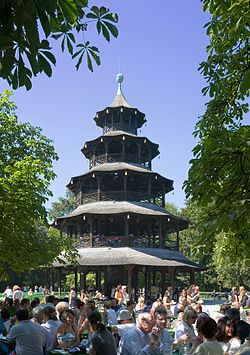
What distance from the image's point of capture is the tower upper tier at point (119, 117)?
4153 cm

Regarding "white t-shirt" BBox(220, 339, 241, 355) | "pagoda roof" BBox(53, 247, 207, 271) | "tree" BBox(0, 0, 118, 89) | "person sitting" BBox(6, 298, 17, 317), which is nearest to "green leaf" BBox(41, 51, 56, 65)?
"tree" BBox(0, 0, 118, 89)

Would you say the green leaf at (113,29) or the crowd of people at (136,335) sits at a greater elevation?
the green leaf at (113,29)

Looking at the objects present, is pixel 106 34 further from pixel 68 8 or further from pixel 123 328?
pixel 123 328

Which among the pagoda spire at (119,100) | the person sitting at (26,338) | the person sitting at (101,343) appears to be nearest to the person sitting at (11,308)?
the person sitting at (26,338)

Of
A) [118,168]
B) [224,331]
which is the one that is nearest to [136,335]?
[224,331]

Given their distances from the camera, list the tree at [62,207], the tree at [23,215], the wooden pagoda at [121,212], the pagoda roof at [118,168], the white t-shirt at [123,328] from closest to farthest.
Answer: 1. the white t-shirt at [123,328]
2. the tree at [23,215]
3. the wooden pagoda at [121,212]
4. the pagoda roof at [118,168]
5. the tree at [62,207]

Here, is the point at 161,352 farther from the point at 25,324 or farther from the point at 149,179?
the point at 149,179

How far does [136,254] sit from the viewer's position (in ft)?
105

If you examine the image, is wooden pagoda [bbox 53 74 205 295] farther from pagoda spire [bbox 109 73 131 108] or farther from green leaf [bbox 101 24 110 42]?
green leaf [bbox 101 24 110 42]

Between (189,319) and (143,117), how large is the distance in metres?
37.2

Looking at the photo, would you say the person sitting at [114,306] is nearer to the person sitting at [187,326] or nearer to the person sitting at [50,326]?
the person sitting at [50,326]

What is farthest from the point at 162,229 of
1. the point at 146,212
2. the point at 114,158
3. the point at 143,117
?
the point at 143,117

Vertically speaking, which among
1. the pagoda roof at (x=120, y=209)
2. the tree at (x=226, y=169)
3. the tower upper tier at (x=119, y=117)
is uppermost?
the tower upper tier at (x=119, y=117)

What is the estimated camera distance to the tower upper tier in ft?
136
